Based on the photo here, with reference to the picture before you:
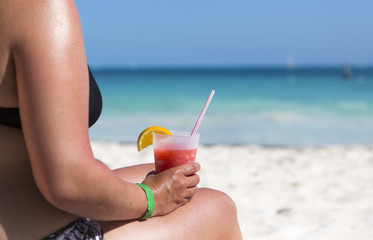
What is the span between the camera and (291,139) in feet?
27.2

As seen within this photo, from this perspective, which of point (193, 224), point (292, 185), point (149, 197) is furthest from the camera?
point (292, 185)

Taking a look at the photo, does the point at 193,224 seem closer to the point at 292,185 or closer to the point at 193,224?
the point at 193,224

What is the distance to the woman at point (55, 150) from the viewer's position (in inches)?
40.1

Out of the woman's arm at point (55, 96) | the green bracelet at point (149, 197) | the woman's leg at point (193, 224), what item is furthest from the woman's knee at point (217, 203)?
the woman's arm at point (55, 96)

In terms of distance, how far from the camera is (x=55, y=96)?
1026 mm

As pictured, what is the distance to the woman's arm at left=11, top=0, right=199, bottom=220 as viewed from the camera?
101 centimetres

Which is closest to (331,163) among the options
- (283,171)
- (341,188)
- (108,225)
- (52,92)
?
(283,171)

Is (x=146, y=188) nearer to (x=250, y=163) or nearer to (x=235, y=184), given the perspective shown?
(x=235, y=184)

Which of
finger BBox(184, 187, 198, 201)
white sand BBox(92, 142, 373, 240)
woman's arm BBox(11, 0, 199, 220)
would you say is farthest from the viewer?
white sand BBox(92, 142, 373, 240)

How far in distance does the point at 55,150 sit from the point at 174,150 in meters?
0.50

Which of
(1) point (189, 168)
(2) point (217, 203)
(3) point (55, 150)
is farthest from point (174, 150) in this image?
(3) point (55, 150)

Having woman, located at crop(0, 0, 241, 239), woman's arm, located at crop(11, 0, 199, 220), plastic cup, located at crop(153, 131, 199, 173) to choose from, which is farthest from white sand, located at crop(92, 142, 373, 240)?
woman's arm, located at crop(11, 0, 199, 220)

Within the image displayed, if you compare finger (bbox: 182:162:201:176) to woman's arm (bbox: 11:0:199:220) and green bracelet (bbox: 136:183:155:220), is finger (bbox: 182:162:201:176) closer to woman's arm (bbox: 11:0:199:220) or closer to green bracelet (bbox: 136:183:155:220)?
green bracelet (bbox: 136:183:155:220)

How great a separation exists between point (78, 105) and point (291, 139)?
752 centimetres
